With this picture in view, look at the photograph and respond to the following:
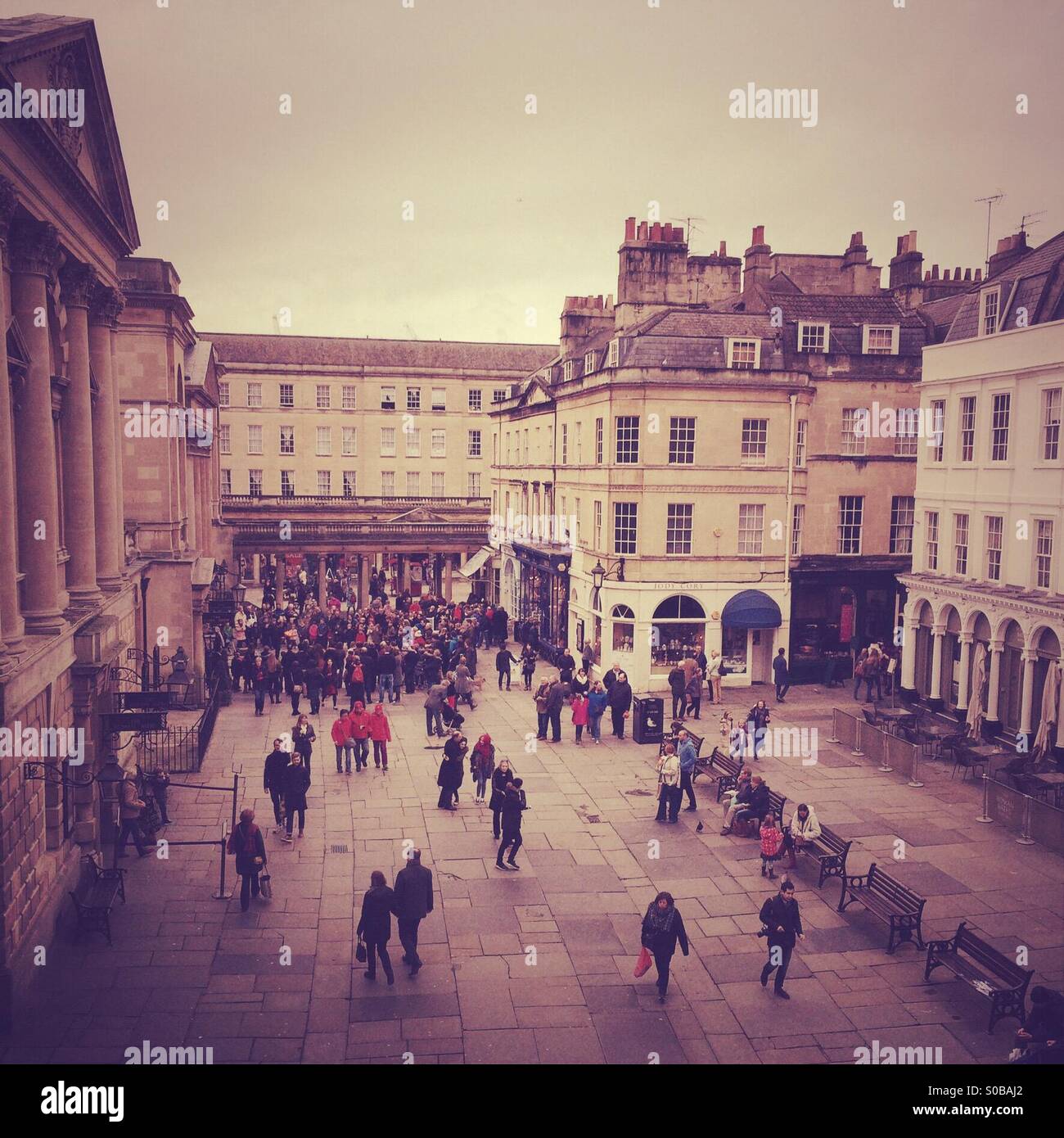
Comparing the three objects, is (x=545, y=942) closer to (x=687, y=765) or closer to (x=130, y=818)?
(x=687, y=765)

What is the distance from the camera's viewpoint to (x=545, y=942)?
1336cm

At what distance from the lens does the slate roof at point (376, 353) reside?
56719 millimetres

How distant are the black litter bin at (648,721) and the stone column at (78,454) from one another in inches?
500

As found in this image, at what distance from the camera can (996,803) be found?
715 inches

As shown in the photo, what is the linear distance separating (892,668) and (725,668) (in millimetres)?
4746

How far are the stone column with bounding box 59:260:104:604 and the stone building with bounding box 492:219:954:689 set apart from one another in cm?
1593

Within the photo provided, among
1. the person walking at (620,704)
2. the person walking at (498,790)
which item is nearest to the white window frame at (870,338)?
the person walking at (620,704)

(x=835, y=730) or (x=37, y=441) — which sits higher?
(x=37, y=441)

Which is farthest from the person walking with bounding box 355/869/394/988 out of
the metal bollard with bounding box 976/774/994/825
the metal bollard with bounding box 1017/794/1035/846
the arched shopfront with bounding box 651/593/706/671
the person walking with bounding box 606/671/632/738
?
the arched shopfront with bounding box 651/593/706/671

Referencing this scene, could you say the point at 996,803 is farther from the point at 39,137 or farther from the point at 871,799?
the point at 39,137

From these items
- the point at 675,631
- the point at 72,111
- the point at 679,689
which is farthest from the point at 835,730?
the point at 72,111

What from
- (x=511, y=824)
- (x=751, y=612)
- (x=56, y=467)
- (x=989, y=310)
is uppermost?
(x=989, y=310)

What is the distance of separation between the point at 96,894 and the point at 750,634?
68.2 ft

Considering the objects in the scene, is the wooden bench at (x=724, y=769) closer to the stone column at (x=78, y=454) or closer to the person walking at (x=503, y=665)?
the person walking at (x=503, y=665)
